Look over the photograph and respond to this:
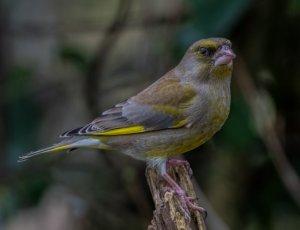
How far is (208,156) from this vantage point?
24.0 feet

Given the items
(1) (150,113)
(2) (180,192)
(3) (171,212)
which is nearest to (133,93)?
(1) (150,113)

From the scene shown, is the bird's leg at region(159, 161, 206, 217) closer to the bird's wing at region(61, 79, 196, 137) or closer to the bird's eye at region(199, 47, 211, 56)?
the bird's wing at region(61, 79, 196, 137)

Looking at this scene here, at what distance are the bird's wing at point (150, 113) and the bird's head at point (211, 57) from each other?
0.14 meters

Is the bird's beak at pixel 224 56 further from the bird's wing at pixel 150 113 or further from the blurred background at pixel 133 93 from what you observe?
the blurred background at pixel 133 93

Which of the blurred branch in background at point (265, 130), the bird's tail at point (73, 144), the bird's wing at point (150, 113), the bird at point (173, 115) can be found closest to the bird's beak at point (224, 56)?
the bird at point (173, 115)

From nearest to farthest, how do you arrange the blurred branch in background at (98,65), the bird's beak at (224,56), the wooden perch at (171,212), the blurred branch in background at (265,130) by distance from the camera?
the wooden perch at (171,212) → the bird's beak at (224,56) → the blurred branch in background at (265,130) → the blurred branch in background at (98,65)

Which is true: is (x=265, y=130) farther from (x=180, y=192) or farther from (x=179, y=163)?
(x=180, y=192)

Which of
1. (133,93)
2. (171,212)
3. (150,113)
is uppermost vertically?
(133,93)

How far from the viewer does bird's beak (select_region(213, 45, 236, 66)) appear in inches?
215

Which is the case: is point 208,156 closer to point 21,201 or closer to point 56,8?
point 21,201

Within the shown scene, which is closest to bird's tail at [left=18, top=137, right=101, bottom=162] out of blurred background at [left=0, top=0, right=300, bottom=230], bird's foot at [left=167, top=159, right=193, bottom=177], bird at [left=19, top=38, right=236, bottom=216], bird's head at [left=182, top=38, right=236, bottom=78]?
bird at [left=19, top=38, right=236, bottom=216]

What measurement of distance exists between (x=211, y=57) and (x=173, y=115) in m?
0.41

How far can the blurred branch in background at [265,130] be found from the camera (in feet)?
21.8

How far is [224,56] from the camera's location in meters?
5.50
